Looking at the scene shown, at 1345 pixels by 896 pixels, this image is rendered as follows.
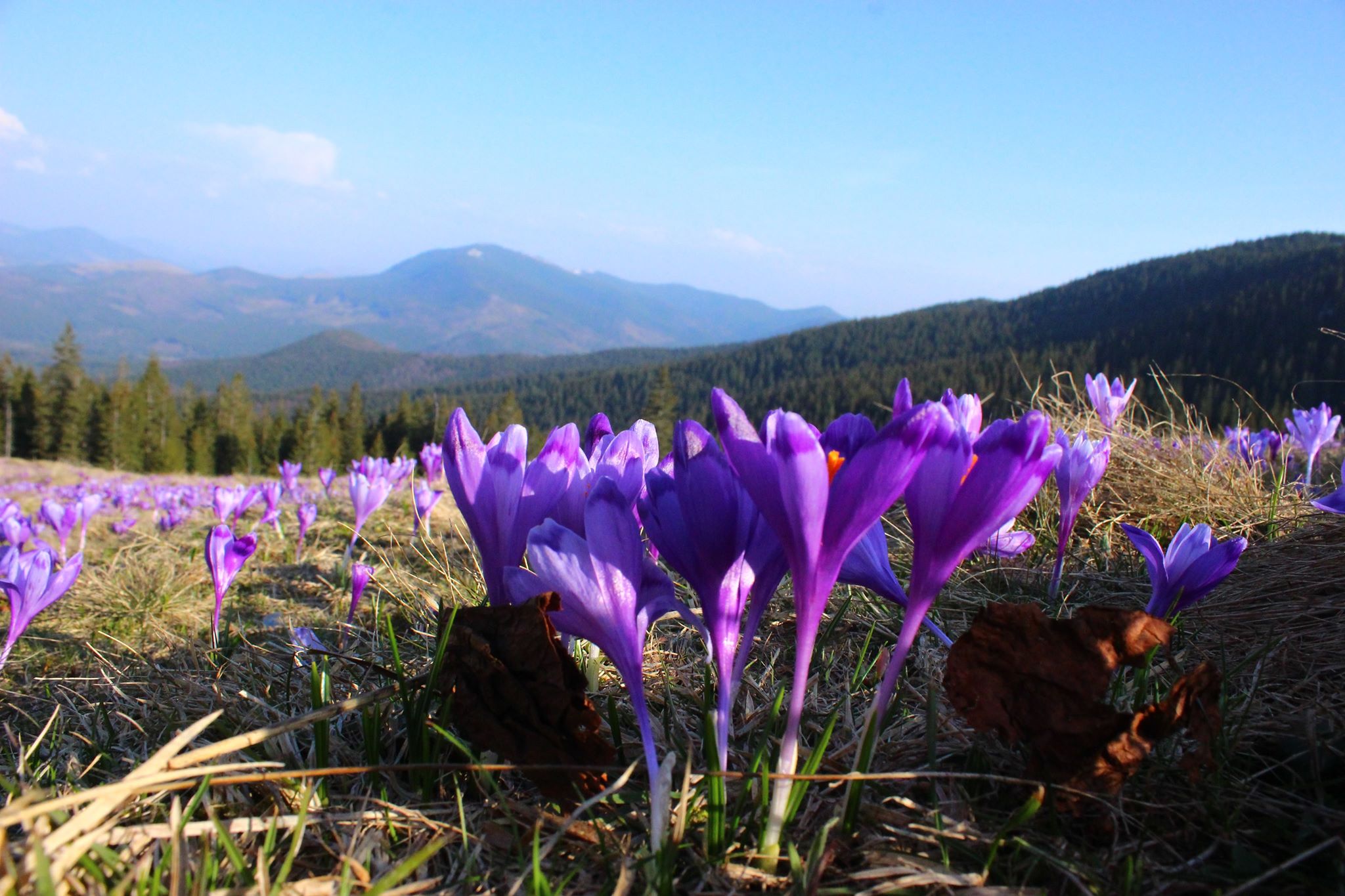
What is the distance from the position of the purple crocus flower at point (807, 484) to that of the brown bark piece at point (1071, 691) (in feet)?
0.84

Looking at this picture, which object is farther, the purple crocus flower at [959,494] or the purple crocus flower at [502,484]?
the purple crocus flower at [502,484]

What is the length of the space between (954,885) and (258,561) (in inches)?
207

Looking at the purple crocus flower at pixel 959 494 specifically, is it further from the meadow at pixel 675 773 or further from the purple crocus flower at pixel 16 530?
the purple crocus flower at pixel 16 530

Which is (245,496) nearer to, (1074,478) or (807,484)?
(1074,478)

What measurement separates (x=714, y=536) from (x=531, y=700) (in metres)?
0.40

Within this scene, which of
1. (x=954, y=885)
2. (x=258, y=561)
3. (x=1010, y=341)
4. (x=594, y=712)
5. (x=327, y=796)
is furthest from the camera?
(x=1010, y=341)

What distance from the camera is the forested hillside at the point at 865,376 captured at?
54.4m

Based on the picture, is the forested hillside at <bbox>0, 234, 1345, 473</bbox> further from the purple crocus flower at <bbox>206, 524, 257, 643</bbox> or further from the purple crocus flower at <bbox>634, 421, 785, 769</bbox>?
the purple crocus flower at <bbox>634, 421, 785, 769</bbox>

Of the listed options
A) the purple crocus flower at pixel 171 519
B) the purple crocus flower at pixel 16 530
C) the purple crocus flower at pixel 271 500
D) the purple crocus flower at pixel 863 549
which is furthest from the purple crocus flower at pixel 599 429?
the purple crocus flower at pixel 171 519

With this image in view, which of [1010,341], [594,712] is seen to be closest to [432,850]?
[594,712]

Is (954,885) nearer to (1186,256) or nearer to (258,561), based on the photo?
(258,561)

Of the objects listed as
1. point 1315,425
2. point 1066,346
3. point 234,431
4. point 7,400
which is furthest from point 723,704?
point 1066,346

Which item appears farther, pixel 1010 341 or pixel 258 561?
pixel 1010 341

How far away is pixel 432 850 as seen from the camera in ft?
2.99
